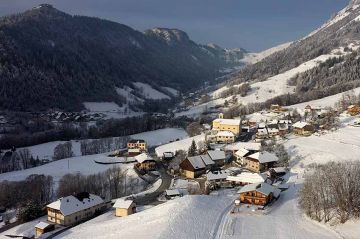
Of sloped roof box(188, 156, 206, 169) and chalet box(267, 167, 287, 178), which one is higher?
sloped roof box(188, 156, 206, 169)

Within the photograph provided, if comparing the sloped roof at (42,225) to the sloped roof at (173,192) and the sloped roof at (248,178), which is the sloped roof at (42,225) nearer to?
the sloped roof at (173,192)

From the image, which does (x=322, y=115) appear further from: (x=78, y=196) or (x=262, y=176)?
(x=78, y=196)

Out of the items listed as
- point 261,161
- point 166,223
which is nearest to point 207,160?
point 261,161

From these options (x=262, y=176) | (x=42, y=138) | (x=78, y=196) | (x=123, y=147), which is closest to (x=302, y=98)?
(x=123, y=147)

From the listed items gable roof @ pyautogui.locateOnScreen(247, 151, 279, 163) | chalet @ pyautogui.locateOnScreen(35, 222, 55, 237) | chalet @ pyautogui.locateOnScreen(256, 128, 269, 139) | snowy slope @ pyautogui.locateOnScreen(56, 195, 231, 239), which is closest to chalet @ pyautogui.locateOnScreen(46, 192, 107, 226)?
chalet @ pyautogui.locateOnScreen(35, 222, 55, 237)

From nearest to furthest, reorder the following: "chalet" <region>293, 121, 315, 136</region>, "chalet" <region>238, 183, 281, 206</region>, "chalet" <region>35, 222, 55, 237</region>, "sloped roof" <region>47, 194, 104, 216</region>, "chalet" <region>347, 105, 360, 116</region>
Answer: "chalet" <region>35, 222, 55, 237</region>
"chalet" <region>238, 183, 281, 206</region>
"sloped roof" <region>47, 194, 104, 216</region>
"chalet" <region>293, 121, 315, 136</region>
"chalet" <region>347, 105, 360, 116</region>

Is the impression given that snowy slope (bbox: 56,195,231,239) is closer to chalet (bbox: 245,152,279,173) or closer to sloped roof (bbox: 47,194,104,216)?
sloped roof (bbox: 47,194,104,216)

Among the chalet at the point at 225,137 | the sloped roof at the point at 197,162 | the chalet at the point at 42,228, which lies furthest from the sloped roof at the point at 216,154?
the chalet at the point at 42,228
